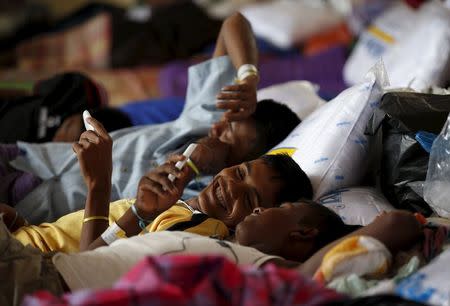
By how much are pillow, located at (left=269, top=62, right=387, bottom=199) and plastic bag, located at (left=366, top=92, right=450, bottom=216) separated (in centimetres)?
5

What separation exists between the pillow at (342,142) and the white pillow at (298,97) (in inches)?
14.8

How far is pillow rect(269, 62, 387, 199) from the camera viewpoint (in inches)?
62.1

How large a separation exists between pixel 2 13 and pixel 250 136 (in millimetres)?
2693

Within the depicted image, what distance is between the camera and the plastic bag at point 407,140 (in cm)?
150

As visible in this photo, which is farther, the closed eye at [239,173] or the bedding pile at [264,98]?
the closed eye at [239,173]

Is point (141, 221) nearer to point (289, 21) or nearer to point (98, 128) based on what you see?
point (98, 128)

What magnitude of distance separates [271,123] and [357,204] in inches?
16.9

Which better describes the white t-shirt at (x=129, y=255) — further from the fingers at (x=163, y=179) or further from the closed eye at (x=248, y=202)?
the closed eye at (x=248, y=202)

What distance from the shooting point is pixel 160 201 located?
1367 mm

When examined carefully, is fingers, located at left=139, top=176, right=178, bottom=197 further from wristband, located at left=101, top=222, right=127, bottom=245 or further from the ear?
the ear

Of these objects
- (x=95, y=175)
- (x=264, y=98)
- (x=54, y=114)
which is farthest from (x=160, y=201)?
(x=54, y=114)

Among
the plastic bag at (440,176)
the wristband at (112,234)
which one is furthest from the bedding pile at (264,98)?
the wristband at (112,234)

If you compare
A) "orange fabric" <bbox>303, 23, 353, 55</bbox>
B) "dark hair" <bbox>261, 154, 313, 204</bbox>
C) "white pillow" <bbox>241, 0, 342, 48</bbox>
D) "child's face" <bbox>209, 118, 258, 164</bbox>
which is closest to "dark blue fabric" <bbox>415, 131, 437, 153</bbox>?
"dark hair" <bbox>261, 154, 313, 204</bbox>

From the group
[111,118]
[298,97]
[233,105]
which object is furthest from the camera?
[111,118]
